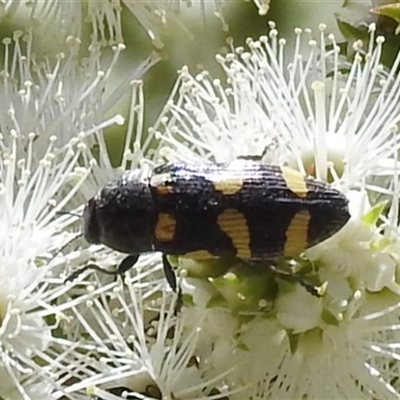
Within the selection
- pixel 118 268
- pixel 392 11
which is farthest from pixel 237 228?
pixel 392 11

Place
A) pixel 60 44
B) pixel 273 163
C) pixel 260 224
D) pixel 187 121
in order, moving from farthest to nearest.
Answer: pixel 60 44, pixel 187 121, pixel 273 163, pixel 260 224

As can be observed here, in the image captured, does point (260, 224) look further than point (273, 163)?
No

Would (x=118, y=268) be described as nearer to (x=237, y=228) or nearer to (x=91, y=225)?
(x=91, y=225)

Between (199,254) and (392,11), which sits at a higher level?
Result: (392,11)

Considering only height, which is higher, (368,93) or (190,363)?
(368,93)

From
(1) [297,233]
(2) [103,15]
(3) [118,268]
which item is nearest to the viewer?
(1) [297,233]

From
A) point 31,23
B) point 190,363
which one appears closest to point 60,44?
point 31,23

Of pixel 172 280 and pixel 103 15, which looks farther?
pixel 103 15

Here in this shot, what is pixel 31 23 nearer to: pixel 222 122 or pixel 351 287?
pixel 222 122
